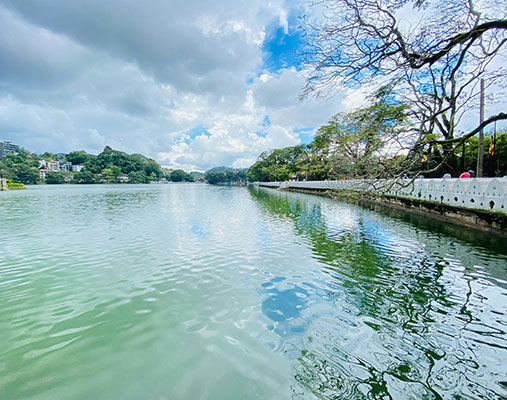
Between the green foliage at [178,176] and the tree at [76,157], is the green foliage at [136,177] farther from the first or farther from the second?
the green foliage at [178,176]

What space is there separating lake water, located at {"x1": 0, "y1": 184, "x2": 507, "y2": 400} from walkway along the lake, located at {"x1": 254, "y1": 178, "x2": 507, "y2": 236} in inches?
80.4

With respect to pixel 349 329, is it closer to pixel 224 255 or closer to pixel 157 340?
pixel 157 340

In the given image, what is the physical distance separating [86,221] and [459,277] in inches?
500

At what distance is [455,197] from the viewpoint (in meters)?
10.2

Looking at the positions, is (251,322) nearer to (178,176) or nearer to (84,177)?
(84,177)

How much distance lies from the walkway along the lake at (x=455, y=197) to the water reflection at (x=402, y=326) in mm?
2241

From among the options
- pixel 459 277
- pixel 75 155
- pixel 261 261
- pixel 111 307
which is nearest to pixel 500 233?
pixel 459 277

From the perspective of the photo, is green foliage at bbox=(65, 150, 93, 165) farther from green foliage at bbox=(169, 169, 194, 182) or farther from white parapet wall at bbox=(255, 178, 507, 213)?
white parapet wall at bbox=(255, 178, 507, 213)

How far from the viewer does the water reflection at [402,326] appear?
7.04 feet

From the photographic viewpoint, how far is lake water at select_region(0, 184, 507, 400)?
2.16 metres

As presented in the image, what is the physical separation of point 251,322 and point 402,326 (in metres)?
1.91

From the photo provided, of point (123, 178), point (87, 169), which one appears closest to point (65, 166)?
point (87, 169)

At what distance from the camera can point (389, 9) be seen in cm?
368

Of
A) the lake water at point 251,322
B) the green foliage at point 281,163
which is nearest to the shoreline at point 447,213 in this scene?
the lake water at point 251,322
